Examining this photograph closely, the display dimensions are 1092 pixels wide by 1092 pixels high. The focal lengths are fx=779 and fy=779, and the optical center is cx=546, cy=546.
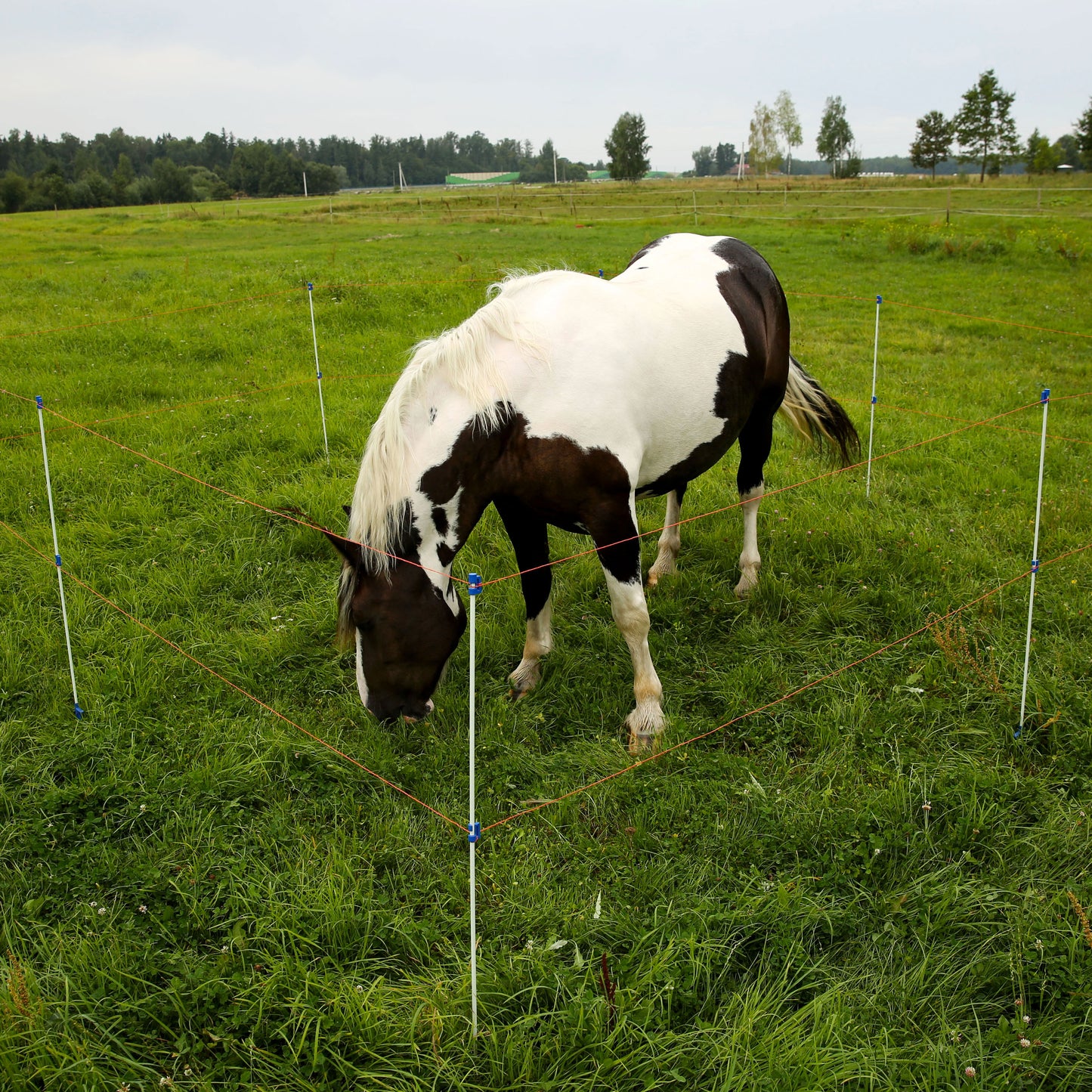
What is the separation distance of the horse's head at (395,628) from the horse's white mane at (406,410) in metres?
0.09

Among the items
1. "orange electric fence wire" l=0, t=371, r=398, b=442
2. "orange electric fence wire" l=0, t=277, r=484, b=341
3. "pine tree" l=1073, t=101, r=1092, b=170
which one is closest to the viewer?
"orange electric fence wire" l=0, t=371, r=398, b=442

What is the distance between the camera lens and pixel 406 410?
11.0ft

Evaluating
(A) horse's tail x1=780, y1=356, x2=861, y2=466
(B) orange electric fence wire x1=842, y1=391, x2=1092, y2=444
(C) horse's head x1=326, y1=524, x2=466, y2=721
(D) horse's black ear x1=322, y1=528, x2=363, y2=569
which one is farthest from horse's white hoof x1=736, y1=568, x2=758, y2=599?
A: (B) orange electric fence wire x1=842, y1=391, x2=1092, y2=444

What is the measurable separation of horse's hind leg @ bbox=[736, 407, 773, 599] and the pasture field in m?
0.18

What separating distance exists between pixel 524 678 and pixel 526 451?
1459mm

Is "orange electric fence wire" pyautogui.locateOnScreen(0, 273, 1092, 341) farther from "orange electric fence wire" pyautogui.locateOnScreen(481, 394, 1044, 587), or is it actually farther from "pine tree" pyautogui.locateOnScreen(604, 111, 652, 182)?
"pine tree" pyautogui.locateOnScreen(604, 111, 652, 182)

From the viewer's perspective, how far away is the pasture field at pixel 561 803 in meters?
2.33

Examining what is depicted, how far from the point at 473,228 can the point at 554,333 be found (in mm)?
25358

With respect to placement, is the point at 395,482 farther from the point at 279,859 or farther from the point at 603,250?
the point at 603,250

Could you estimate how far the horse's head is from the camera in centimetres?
336

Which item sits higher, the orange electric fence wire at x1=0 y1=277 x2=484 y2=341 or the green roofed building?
the green roofed building

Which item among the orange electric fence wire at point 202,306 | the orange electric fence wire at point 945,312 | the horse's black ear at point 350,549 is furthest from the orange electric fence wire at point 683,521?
the orange electric fence wire at point 202,306

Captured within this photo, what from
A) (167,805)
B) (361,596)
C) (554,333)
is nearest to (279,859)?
(167,805)

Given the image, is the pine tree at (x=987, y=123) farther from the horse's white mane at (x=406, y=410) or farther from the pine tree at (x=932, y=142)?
the horse's white mane at (x=406, y=410)
